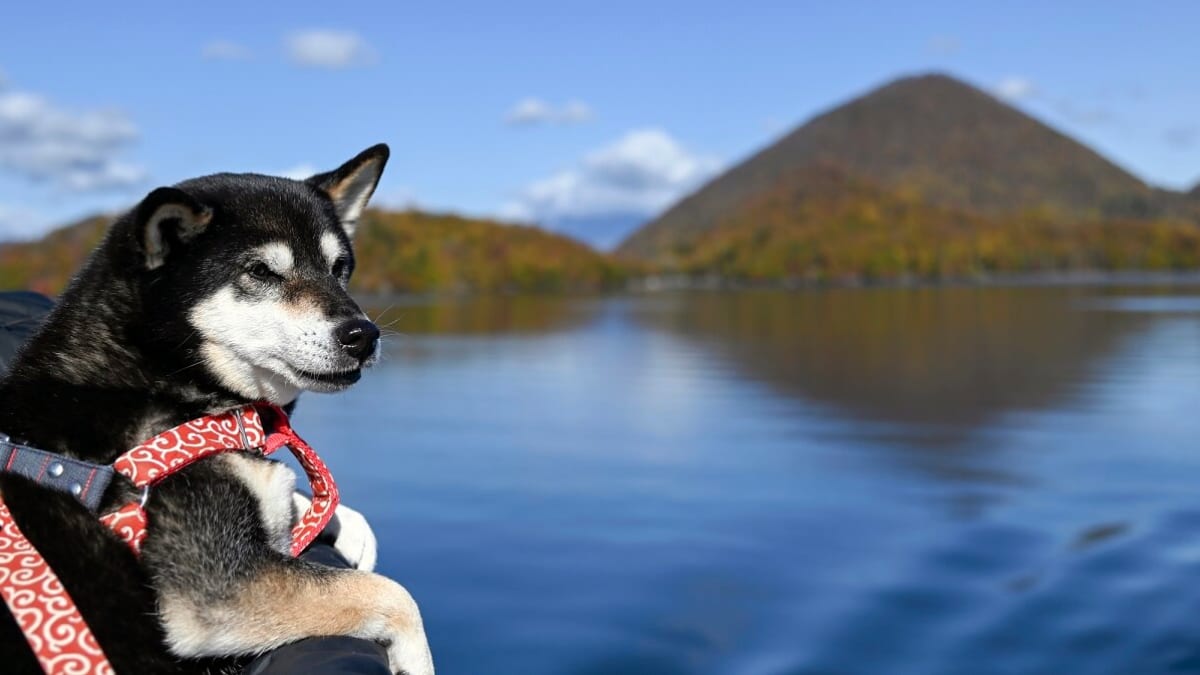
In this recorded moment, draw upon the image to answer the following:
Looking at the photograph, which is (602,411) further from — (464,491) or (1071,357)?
(1071,357)

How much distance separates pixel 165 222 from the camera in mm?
2648

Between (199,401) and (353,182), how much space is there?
932 millimetres

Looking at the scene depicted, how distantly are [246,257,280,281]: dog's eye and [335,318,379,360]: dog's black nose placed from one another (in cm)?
23

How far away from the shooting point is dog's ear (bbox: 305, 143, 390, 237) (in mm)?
3301

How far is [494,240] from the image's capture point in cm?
11094

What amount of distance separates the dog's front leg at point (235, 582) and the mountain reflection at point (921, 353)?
424 inches

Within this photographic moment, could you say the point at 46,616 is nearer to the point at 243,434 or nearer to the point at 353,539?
the point at 243,434

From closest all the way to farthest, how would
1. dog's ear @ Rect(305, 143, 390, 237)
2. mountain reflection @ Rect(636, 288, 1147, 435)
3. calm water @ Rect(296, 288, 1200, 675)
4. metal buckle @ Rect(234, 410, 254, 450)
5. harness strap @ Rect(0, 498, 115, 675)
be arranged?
harness strap @ Rect(0, 498, 115, 675) → metal buckle @ Rect(234, 410, 254, 450) → dog's ear @ Rect(305, 143, 390, 237) → calm water @ Rect(296, 288, 1200, 675) → mountain reflection @ Rect(636, 288, 1147, 435)

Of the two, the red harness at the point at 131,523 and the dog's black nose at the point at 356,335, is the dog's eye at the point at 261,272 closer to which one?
the dog's black nose at the point at 356,335

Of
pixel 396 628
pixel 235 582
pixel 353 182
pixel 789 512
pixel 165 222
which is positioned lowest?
pixel 789 512

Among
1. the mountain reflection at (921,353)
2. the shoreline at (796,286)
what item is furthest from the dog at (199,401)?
the shoreline at (796,286)

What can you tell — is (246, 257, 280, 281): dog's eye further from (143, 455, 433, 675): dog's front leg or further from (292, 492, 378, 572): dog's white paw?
(292, 492, 378, 572): dog's white paw

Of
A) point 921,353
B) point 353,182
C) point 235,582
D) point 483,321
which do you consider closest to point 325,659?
point 235,582

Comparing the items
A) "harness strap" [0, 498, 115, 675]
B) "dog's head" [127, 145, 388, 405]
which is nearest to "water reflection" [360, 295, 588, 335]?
"dog's head" [127, 145, 388, 405]
